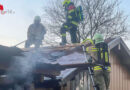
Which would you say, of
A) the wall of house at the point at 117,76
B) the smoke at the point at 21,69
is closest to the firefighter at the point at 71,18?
the wall of house at the point at 117,76

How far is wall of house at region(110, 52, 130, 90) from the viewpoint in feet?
30.0

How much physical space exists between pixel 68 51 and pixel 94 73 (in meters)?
1.70

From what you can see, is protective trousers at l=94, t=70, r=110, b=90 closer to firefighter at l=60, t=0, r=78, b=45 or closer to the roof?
the roof

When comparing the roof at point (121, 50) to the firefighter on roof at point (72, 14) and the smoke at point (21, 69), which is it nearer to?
the firefighter on roof at point (72, 14)

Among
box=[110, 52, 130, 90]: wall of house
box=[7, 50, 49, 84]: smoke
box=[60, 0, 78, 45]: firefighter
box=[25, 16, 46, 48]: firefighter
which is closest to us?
box=[7, 50, 49, 84]: smoke

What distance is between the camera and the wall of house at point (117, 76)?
9.15m

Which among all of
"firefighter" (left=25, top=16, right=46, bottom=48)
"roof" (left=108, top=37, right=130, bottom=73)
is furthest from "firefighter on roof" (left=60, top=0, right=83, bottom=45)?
"roof" (left=108, top=37, right=130, bottom=73)

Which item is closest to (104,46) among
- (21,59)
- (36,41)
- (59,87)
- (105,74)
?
(105,74)

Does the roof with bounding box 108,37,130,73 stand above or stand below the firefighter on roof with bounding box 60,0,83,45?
below

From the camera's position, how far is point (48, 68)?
12.9 ft

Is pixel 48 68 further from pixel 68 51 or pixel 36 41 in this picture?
pixel 36 41

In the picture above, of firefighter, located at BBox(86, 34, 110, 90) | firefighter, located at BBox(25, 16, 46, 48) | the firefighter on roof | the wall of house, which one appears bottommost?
the wall of house

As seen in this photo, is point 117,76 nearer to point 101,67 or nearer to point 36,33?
point 36,33

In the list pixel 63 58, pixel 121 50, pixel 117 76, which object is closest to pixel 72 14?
pixel 63 58
